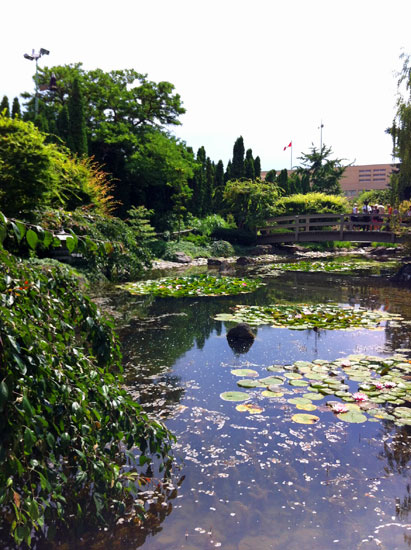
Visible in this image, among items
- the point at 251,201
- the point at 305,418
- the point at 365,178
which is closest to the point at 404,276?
the point at 305,418

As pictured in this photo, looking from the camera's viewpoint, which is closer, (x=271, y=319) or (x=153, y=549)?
(x=153, y=549)

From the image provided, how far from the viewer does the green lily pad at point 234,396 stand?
4.79 meters

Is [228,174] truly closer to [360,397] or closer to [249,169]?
[249,169]

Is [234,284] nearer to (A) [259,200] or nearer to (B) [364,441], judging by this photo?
(B) [364,441]

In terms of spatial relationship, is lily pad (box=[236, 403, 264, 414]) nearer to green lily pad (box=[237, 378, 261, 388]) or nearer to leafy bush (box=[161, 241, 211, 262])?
green lily pad (box=[237, 378, 261, 388])

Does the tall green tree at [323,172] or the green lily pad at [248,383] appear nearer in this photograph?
the green lily pad at [248,383]

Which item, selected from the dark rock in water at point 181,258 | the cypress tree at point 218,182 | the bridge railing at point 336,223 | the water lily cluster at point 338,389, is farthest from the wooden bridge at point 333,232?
the water lily cluster at point 338,389

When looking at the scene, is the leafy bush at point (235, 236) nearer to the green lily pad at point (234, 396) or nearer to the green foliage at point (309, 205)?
the green foliage at point (309, 205)

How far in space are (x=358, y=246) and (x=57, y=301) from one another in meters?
26.7

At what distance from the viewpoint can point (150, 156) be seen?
23.7 meters

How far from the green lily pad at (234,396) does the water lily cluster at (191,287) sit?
248 inches

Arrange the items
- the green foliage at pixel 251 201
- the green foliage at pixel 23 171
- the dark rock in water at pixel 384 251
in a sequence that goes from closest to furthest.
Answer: the green foliage at pixel 23 171 → the dark rock in water at pixel 384 251 → the green foliage at pixel 251 201

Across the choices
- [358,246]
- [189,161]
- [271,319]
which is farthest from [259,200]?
[271,319]

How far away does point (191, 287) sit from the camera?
11898 millimetres
